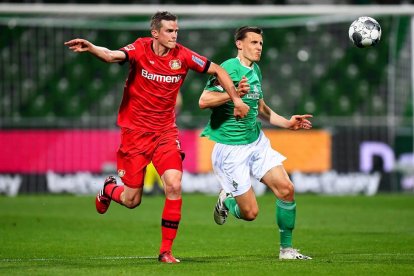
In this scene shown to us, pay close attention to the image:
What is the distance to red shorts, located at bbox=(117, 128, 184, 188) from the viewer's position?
924 cm

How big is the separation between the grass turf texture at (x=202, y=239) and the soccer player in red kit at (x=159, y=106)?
680 mm

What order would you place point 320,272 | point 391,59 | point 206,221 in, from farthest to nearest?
1. point 391,59
2. point 206,221
3. point 320,272

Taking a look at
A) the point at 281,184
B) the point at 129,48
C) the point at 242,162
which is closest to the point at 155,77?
the point at 129,48

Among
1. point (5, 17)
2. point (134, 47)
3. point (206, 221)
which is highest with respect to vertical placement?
point (5, 17)

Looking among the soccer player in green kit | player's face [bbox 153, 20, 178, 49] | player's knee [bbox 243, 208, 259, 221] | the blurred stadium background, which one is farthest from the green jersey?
the blurred stadium background

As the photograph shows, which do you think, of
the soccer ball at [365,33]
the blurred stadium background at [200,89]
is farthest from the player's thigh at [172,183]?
the blurred stadium background at [200,89]

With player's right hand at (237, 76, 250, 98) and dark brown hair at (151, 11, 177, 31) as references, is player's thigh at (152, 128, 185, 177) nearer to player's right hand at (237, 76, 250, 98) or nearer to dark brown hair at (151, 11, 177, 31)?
player's right hand at (237, 76, 250, 98)

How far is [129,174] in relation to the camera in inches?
380

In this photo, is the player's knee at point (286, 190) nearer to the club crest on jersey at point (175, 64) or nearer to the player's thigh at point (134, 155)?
the player's thigh at point (134, 155)

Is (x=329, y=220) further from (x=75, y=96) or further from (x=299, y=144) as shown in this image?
(x=75, y=96)

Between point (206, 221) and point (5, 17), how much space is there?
8.86 metres

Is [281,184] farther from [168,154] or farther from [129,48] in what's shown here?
[129,48]

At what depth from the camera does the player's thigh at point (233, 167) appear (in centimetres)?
1003

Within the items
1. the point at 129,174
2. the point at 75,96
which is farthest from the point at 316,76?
the point at 129,174
